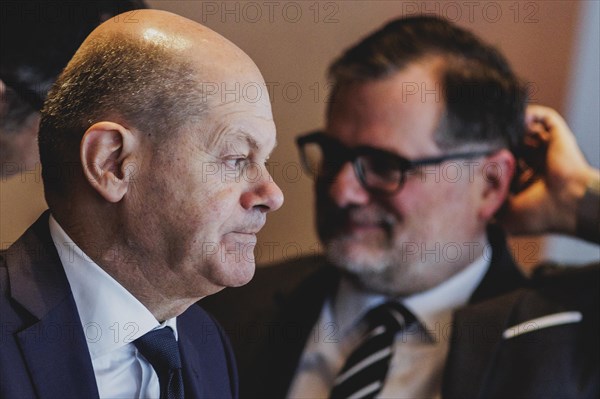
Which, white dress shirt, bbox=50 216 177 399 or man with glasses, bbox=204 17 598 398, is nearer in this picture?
white dress shirt, bbox=50 216 177 399

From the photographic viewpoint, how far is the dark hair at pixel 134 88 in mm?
542

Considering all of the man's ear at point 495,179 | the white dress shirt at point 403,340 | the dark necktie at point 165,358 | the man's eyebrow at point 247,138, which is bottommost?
the white dress shirt at point 403,340

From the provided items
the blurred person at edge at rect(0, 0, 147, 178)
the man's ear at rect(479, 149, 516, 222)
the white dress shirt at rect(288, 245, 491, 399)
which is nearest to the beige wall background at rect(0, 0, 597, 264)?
the blurred person at edge at rect(0, 0, 147, 178)

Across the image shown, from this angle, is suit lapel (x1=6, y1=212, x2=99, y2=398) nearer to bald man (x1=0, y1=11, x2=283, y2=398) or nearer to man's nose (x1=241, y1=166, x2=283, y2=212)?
bald man (x1=0, y1=11, x2=283, y2=398)

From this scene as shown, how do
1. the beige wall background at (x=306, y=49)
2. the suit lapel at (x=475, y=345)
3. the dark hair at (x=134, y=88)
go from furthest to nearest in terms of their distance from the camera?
the suit lapel at (x=475, y=345), the beige wall background at (x=306, y=49), the dark hair at (x=134, y=88)

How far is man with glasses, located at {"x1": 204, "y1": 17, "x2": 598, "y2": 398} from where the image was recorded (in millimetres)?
1098

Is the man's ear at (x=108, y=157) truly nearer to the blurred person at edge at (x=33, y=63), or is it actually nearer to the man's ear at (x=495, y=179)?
the blurred person at edge at (x=33, y=63)

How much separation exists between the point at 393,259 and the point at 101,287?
61 cm

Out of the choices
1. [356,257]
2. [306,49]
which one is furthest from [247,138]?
[356,257]

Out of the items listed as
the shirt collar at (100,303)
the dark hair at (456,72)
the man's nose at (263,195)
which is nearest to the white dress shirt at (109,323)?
the shirt collar at (100,303)

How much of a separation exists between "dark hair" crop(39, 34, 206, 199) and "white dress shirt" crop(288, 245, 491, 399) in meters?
0.64

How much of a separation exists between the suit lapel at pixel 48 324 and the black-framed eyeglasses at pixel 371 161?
22.4 inches

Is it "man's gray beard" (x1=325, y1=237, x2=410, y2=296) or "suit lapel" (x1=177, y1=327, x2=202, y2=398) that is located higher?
"suit lapel" (x1=177, y1=327, x2=202, y2=398)

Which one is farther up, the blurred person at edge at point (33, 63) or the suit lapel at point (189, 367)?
the blurred person at edge at point (33, 63)
